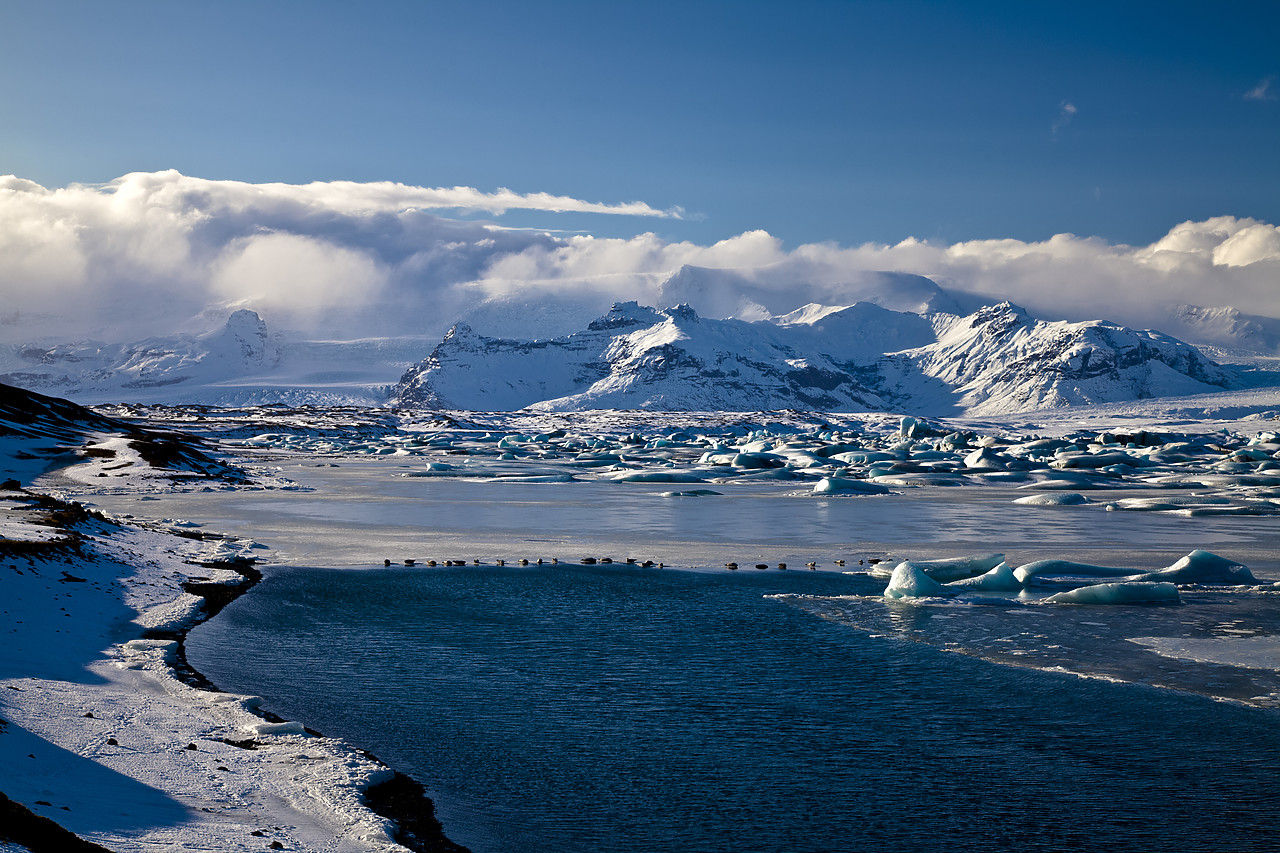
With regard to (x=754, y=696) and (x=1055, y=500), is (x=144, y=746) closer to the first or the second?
(x=754, y=696)

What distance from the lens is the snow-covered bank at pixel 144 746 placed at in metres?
6.89

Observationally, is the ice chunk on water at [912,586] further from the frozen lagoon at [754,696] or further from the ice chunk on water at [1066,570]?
the ice chunk on water at [1066,570]

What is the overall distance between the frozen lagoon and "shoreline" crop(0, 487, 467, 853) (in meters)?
0.48

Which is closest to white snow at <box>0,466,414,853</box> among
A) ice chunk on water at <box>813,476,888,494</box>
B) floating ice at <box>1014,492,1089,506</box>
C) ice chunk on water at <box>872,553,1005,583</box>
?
ice chunk on water at <box>872,553,1005,583</box>

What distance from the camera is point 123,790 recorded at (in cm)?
742

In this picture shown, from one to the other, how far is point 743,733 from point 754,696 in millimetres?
1354

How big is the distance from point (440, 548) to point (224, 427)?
11843 cm

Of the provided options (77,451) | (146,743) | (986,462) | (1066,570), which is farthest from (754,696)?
(986,462)

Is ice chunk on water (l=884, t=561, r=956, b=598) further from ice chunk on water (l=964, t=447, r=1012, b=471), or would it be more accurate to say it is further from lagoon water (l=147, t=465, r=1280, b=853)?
ice chunk on water (l=964, t=447, r=1012, b=471)

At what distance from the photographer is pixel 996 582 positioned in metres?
18.4

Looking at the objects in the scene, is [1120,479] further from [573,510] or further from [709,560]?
[709,560]

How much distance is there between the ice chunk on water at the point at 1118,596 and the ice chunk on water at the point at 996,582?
1173mm

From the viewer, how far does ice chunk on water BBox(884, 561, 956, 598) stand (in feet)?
58.0

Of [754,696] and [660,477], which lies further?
[660,477]
